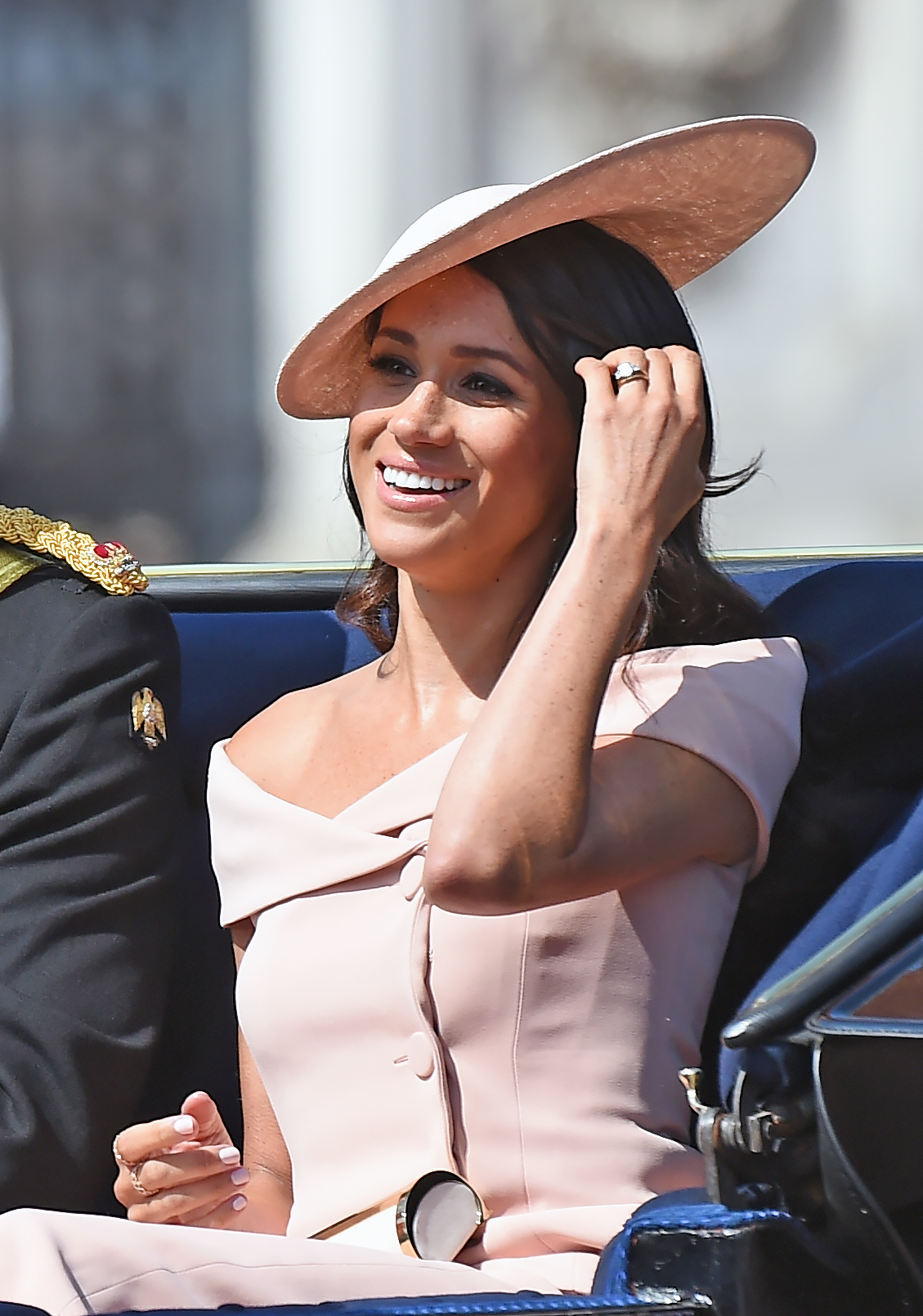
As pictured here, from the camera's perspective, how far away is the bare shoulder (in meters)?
2.01

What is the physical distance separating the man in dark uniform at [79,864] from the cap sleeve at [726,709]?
53 cm

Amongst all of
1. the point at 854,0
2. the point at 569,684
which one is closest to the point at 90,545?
the point at 569,684

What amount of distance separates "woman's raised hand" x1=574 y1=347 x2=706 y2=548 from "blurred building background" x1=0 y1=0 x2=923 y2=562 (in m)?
1.95

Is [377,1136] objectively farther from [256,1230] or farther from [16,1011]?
[16,1011]

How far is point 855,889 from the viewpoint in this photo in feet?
5.87

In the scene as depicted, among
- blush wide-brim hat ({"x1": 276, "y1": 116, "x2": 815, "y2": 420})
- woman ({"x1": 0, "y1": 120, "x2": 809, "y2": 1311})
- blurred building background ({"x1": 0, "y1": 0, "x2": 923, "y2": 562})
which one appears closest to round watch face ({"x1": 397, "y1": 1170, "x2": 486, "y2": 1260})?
woman ({"x1": 0, "y1": 120, "x2": 809, "y2": 1311})

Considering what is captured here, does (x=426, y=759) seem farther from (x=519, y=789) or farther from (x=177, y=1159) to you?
(x=177, y=1159)

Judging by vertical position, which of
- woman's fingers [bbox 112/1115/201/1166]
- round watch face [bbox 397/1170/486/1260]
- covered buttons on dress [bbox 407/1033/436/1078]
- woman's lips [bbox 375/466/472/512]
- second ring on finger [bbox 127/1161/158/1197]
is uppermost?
woman's lips [bbox 375/466/472/512]

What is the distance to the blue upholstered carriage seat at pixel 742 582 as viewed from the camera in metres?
1.32

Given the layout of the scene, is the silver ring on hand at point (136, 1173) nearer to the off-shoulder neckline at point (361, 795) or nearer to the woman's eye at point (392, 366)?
the off-shoulder neckline at point (361, 795)

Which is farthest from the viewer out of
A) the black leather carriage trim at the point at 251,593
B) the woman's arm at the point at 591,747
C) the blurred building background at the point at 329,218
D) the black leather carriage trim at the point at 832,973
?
the blurred building background at the point at 329,218

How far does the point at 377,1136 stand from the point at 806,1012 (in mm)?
611

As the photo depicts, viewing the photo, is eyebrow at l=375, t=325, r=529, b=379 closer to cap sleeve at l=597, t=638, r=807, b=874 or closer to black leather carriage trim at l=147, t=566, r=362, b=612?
cap sleeve at l=597, t=638, r=807, b=874

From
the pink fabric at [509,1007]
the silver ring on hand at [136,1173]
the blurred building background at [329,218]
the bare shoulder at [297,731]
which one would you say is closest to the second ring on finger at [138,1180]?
the silver ring on hand at [136,1173]
